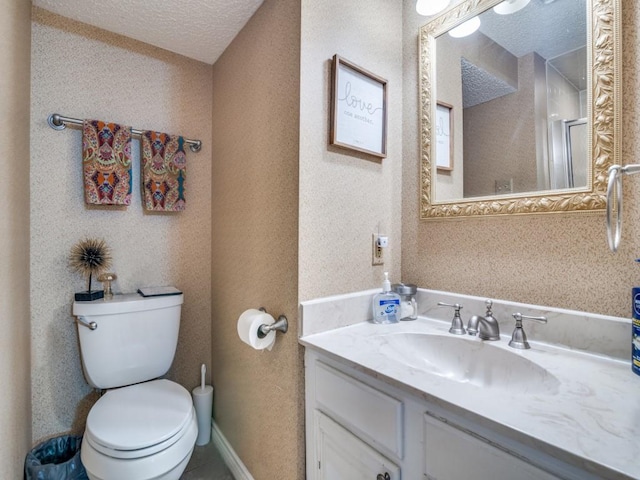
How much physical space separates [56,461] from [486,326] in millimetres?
1830

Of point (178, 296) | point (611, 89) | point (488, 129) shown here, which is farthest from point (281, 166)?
point (611, 89)

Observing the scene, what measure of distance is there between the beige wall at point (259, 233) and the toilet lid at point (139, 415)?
0.96 ft

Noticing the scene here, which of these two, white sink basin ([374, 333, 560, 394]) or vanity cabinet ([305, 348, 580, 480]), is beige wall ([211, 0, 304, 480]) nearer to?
vanity cabinet ([305, 348, 580, 480])

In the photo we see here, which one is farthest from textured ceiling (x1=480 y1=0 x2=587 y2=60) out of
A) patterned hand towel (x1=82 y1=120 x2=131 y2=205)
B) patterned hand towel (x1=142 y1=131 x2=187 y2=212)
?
patterned hand towel (x1=82 y1=120 x2=131 y2=205)

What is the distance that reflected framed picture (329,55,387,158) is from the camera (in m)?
1.10

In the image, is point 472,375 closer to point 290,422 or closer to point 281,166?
point 290,422

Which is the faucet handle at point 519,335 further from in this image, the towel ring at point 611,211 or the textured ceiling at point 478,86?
the textured ceiling at point 478,86

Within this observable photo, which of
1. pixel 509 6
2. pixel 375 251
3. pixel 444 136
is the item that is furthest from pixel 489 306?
pixel 509 6

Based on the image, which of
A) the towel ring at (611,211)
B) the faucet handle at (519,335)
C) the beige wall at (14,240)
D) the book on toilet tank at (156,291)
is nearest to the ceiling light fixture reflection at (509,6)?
the towel ring at (611,211)

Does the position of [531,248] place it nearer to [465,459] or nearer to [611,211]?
[611,211]

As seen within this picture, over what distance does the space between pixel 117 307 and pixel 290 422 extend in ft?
2.94

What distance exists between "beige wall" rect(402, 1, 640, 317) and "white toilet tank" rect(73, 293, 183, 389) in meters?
1.16

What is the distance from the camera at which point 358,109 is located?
1170 millimetres

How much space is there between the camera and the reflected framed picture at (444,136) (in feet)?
3.98
